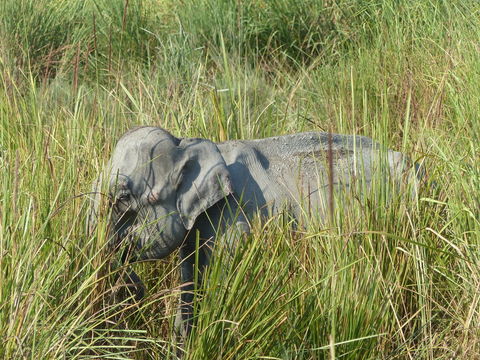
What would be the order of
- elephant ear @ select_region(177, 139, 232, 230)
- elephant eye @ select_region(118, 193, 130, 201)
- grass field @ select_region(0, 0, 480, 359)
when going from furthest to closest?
1. elephant ear @ select_region(177, 139, 232, 230)
2. elephant eye @ select_region(118, 193, 130, 201)
3. grass field @ select_region(0, 0, 480, 359)

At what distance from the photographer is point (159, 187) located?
3.37 m

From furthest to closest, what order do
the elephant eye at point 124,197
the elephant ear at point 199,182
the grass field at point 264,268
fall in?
the elephant ear at point 199,182
the elephant eye at point 124,197
the grass field at point 264,268

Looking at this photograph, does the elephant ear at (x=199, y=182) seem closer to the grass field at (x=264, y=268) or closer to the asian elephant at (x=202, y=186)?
the asian elephant at (x=202, y=186)

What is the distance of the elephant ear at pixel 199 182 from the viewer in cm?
341

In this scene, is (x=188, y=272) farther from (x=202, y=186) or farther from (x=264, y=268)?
(x=264, y=268)

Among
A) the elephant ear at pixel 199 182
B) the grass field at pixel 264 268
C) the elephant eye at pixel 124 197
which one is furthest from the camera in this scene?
the elephant ear at pixel 199 182

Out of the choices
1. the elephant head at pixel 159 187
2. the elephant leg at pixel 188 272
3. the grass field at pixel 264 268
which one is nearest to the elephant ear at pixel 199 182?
the elephant head at pixel 159 187

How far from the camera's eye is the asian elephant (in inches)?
131

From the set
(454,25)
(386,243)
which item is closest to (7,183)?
(386,243)

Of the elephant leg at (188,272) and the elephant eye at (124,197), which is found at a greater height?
the elephant eye at (124,197)

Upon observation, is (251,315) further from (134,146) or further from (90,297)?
(134,146)

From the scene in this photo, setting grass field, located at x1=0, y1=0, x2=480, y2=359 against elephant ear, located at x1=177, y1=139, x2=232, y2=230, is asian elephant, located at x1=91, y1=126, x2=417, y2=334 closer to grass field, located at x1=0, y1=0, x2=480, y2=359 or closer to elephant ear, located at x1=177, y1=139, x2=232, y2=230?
elephant ear, located at x1=177, y1=139, x2=232, y2=230

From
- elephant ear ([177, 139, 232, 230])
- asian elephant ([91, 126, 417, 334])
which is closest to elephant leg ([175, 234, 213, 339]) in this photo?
asian elephant ([91, 126, 417, 334])

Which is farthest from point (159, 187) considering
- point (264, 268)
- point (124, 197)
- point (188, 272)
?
point (264, 268)
